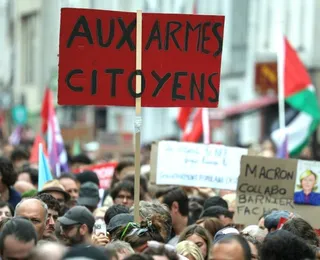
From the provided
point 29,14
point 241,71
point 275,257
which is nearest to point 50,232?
point 275,257

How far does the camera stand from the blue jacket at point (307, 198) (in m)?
11.8

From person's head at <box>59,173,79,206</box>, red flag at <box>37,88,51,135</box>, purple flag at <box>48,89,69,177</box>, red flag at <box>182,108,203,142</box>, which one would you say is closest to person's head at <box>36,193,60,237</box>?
person's head at <box>59,173,79,206</box>

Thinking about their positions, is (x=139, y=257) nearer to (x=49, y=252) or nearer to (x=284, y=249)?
(x=49, y=252)

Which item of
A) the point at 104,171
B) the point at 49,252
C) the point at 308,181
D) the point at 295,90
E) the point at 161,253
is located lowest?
the point at 104,171

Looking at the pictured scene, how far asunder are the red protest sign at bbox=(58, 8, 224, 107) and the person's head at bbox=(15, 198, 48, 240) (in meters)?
0.78

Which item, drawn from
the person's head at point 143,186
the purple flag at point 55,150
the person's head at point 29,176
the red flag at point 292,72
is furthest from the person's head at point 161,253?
the red flag at point 292,72

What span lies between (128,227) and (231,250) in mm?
1696

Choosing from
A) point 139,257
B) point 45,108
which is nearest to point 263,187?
point 139,257

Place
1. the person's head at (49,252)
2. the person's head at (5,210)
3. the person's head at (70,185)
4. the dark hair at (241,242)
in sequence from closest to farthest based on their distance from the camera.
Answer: the person's head at (49,252) → the dark hair at (241,242) → the person's head at (5,210) → the person's head at (70,185)

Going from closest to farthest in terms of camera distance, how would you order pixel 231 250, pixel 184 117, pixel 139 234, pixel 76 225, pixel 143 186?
pixel 231 250
pixel 139 234
pixel 76 225
pixel 143 186
pixel 184 117

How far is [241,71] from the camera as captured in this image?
39906 mm

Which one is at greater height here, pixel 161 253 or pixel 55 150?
pixel 161 253

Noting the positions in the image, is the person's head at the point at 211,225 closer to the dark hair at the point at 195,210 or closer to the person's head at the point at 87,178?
the dark hair at the point at 195,210

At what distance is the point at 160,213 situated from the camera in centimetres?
991
